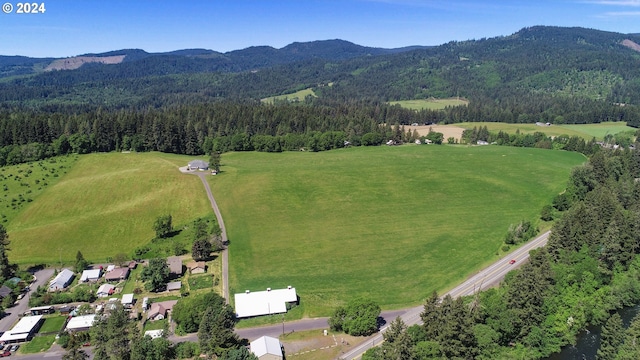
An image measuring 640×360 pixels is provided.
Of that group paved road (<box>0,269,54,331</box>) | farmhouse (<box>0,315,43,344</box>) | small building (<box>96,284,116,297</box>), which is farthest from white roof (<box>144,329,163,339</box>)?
paved road (<box>0,269,54,331</box>)

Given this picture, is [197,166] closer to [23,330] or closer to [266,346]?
[23,330]

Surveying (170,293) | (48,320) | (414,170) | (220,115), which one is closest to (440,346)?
(170,293)

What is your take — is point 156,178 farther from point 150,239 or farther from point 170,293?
point 170,293

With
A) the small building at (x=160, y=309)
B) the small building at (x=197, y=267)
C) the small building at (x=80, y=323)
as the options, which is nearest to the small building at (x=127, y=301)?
the small building at (x=160, y=309)

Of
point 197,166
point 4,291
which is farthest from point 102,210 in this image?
point 4,291

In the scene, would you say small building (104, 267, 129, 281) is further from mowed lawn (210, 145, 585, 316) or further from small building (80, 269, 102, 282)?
mowed lawn (210, 145, 585, 316)

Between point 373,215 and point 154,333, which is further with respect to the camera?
point 373,215
